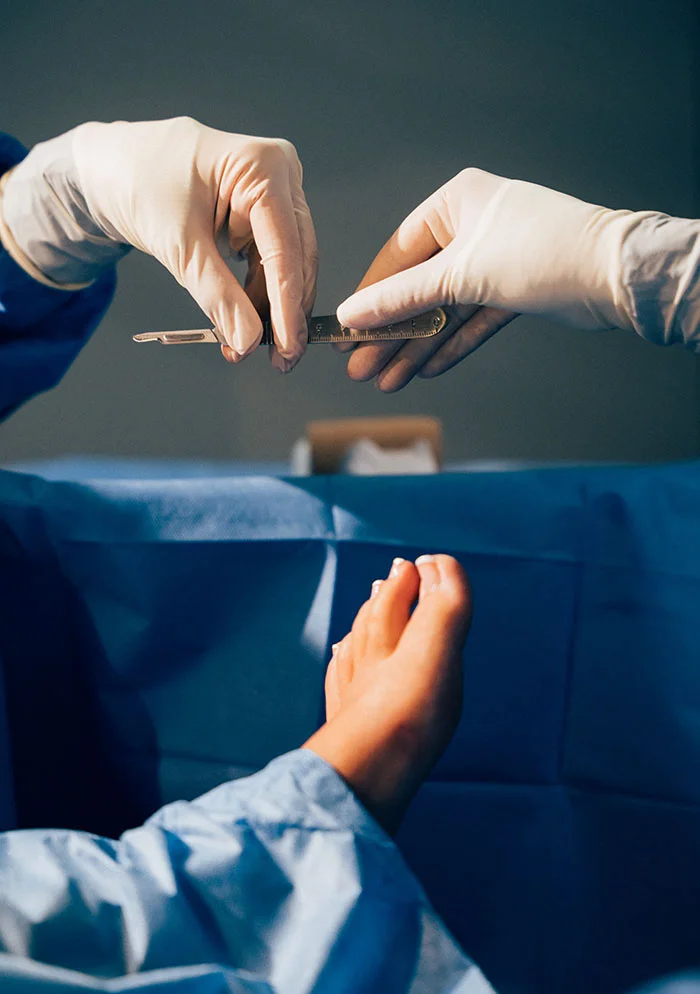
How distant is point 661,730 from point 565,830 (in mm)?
131

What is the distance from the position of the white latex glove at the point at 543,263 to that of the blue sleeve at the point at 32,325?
40 centimetres

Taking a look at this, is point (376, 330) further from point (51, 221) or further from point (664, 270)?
point (51, 221)

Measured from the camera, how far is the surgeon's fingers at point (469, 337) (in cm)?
79

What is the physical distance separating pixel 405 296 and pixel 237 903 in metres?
0.54

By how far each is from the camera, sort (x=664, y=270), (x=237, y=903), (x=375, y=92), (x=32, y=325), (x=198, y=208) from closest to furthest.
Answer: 1. (x=237, y=903)
2. (x=664, y=270)
3. (x=198, y=208)
4. (x=32, y=325)
5. (x=375, y=92)

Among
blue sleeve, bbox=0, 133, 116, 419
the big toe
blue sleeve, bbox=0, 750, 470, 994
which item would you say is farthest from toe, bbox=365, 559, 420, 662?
blue sleeve, bbox=0, 133, 116, 419

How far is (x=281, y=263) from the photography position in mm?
711

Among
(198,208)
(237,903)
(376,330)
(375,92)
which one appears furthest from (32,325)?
(375,92)

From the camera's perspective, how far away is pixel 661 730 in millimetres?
661

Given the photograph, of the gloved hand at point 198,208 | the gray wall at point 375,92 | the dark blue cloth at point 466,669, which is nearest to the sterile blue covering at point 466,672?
the dark blue cloth at point 466,669

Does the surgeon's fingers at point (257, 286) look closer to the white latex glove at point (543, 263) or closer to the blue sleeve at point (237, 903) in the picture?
the white latex glove at point (543, 263)

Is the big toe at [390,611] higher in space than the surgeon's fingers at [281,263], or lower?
lower

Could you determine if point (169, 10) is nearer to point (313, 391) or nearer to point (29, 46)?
point (29, 46)

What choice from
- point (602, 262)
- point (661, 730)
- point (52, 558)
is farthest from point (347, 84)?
point (661, 730)
